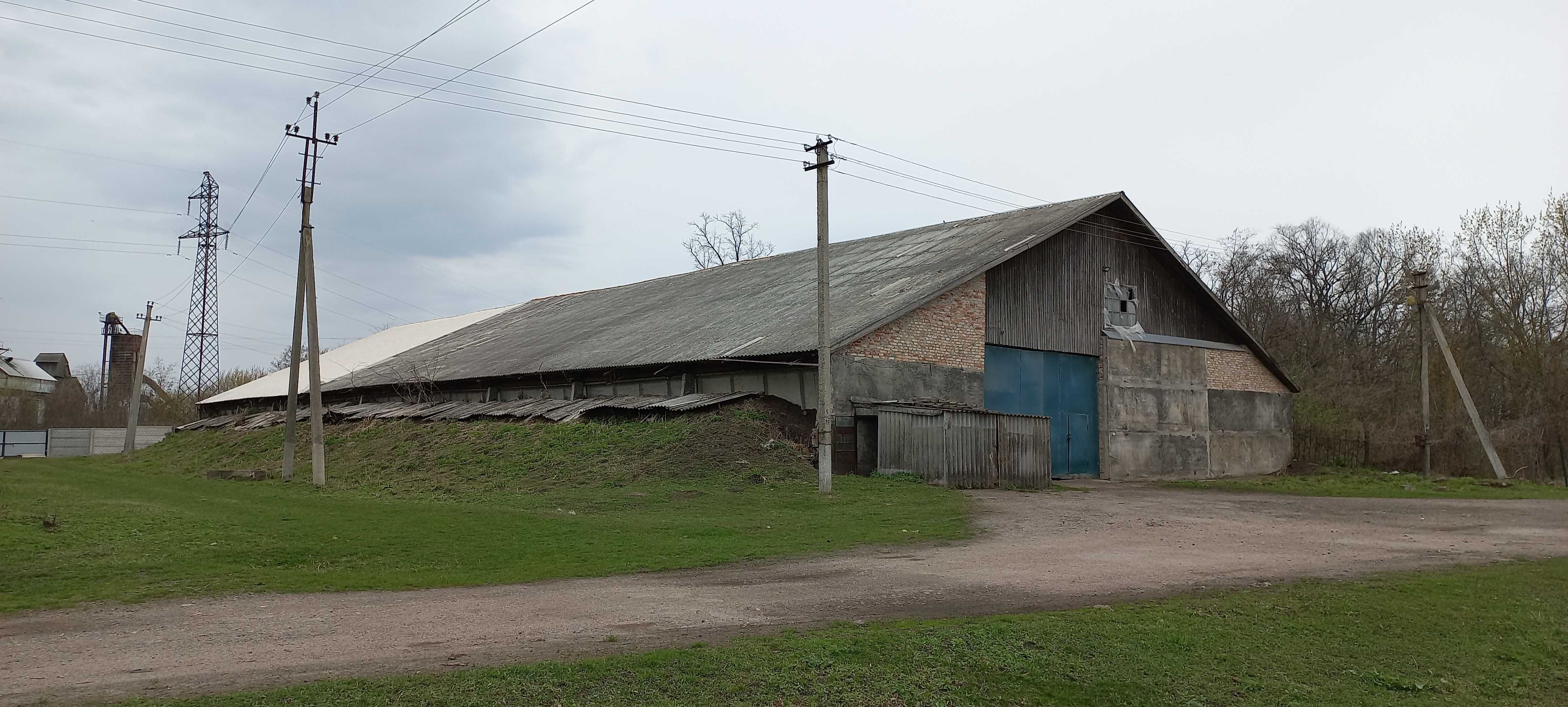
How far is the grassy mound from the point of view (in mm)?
20906

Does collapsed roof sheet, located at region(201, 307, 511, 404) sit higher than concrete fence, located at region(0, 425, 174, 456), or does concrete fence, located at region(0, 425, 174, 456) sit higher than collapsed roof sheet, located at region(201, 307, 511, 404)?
collapsed roof sheet, located at region(201, 307, 511, 404)

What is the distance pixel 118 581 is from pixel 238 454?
27353 millimetres

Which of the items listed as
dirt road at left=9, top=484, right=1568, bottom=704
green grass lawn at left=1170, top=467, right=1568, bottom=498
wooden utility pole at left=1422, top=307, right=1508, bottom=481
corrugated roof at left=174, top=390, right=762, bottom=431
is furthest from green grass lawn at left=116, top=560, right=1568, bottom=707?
wooden utility pole at left=1422, top=307, right=1508, bottom=481

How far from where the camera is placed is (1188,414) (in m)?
31.0

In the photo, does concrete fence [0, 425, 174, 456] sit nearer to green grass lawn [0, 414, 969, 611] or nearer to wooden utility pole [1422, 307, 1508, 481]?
green grass lawn [0, 414, 969, 611]

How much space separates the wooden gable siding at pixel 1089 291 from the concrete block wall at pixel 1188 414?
776mm

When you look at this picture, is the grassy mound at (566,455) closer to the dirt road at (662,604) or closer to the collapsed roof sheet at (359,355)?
the dirt road at (662,604)

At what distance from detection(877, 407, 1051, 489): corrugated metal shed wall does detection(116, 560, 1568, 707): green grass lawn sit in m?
12.4

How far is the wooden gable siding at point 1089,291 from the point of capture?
1059 inches

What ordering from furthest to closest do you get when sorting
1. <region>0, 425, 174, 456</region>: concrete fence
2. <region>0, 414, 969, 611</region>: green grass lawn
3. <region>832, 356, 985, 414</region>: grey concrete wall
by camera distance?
<region>0, 425, 174, 456</region>: concrete fence
<region>832, 356, 985, 414</region>: grey concrete wall
<region>0, 414, 969, 611</region>: green grass lawn

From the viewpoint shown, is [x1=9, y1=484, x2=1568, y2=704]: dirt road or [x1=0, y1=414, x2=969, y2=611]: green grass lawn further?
[x1=0, y1=414, x2=969, y2=611]: green grass lawn

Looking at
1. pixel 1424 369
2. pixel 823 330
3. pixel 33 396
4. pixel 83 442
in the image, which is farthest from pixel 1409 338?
pixel 33 396

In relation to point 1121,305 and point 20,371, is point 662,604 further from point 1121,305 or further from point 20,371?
point 20,371

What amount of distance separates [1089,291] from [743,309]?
9.70 m
